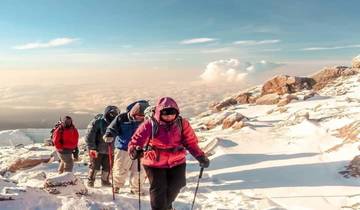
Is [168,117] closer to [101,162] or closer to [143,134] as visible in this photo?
[143,134]

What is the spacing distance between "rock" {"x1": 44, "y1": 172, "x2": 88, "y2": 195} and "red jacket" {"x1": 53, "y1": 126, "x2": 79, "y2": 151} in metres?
3.75

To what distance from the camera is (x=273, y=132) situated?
799 inches

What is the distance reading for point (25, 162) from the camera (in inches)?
776

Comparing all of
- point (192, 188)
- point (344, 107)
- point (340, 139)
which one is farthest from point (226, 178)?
point (344, 107)

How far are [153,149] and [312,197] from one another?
16.4 ft

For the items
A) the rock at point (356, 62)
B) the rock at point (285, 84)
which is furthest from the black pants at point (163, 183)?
the rock at point (356, 62)

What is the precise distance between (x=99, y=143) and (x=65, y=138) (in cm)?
245

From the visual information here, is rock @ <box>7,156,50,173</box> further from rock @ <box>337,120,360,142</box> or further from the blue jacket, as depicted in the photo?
rock @ <box>337,120,360,142</box>

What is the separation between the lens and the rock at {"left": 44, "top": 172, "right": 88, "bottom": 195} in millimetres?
10445

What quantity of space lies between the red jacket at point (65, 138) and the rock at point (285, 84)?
31.1 meters

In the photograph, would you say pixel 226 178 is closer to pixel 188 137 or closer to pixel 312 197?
pixel 312 197

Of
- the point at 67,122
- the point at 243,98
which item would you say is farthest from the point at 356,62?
the point at 67,122

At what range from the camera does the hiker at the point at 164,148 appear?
806 cm

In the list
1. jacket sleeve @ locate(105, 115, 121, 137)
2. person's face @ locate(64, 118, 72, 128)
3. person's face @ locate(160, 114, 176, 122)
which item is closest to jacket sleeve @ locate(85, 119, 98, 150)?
jacket sleeve @ locate(105, 115, 121, 137)
